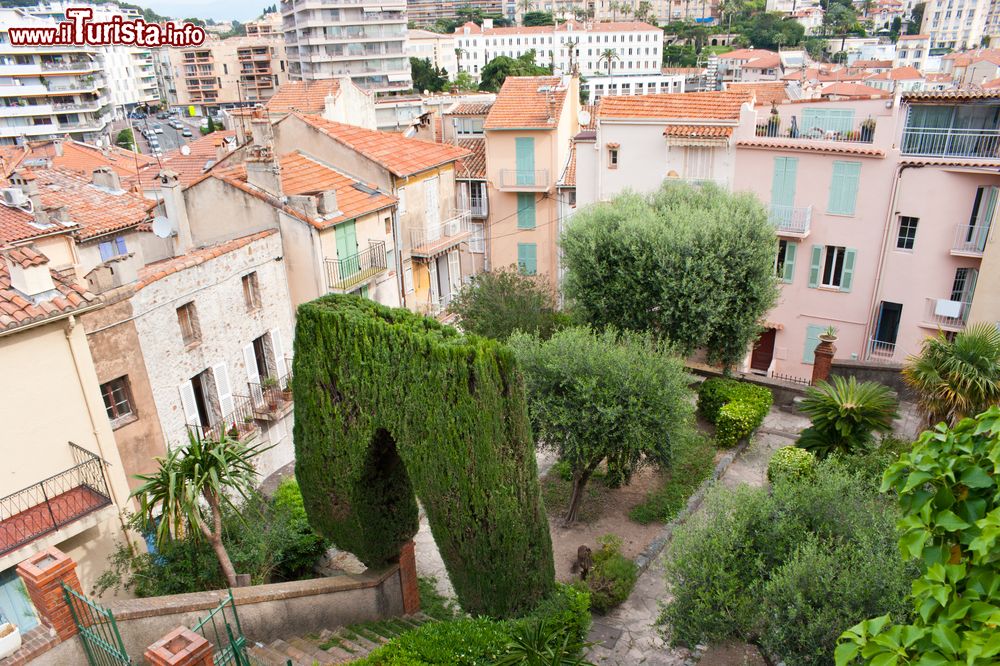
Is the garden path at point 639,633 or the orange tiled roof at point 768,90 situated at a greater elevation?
the orange tiled roof at point 768,90

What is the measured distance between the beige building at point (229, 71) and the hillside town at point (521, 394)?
104 m

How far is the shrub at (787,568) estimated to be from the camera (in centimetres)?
929

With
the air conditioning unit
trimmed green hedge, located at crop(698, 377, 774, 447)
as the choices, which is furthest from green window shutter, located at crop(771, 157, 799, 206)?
the air conditioning unit

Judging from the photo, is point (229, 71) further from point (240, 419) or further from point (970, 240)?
point (970, 240)

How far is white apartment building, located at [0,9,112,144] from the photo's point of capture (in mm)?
82438

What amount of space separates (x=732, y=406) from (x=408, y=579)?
11681 mm

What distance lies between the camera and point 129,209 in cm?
2677

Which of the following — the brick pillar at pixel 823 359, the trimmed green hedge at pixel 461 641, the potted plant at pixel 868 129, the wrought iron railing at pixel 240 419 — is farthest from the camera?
the potted plant at pixel 868 129

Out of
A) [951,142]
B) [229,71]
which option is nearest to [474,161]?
[951,142]

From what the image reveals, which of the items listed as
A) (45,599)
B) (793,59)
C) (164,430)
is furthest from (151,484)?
(793,59)

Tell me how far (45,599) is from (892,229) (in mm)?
26113

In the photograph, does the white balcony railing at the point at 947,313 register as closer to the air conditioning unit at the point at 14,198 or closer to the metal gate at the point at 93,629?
the metal gate at the point at 93,629

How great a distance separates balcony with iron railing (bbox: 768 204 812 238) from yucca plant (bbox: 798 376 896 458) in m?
8.94

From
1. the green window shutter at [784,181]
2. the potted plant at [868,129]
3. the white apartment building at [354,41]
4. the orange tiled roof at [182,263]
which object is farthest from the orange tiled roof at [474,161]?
the white apartment building at [354,41]
